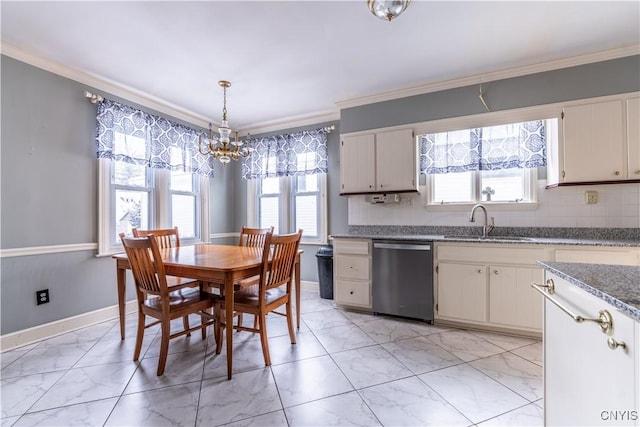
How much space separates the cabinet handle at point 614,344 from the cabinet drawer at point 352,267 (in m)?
2.30

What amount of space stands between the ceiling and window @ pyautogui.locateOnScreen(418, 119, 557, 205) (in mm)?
610

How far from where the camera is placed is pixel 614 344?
789 millimetres

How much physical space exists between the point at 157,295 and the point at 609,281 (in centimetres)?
240

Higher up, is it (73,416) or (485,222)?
(485,222)

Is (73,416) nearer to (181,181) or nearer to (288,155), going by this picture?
(181,181)

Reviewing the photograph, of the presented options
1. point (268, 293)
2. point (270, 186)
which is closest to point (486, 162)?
point (268, 293)

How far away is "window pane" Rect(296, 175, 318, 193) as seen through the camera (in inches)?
163

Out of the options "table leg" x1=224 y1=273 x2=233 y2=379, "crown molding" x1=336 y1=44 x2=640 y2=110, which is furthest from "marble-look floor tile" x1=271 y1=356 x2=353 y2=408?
"crown molding" x1=336 y1=44 x2=640 y2=110

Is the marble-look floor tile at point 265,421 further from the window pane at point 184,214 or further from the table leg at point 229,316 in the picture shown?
the window pane at point 184,214

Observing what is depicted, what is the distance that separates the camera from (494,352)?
7.32ft

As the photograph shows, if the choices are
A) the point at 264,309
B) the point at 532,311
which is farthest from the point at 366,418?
the point at 532,311

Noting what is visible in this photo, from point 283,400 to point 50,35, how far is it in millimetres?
3188

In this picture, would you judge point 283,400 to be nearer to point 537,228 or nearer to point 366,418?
point 366,418

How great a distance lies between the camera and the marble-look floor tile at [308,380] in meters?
1.71
